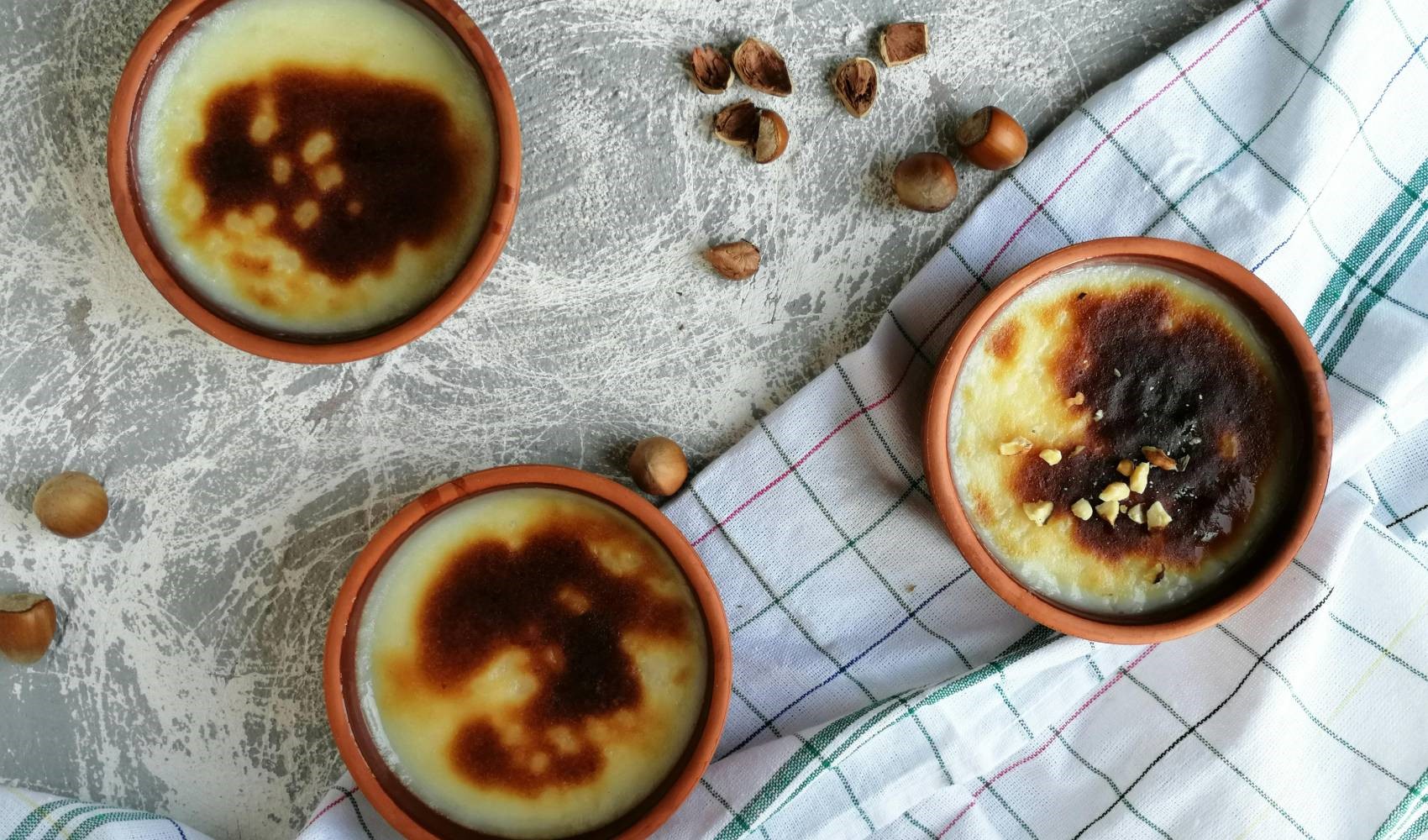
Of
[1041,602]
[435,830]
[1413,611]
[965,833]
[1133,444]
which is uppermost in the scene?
[1133,444]

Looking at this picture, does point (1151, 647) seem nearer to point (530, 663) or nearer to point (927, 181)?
point (927, 181)

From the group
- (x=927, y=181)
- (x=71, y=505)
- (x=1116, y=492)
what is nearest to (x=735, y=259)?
(x=927, y=181)

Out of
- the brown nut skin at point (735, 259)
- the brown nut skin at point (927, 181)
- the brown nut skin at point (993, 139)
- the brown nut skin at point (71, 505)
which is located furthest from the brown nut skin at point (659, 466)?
the brown nut skin at point (71, 505)

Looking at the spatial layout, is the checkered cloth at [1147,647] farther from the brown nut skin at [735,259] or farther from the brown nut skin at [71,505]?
the brown nut skin at [71,505]

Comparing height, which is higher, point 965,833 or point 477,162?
point 477,162

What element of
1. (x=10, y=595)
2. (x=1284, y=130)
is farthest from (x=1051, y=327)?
(x=10, y=595)

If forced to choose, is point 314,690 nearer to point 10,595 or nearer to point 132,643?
point 132,643

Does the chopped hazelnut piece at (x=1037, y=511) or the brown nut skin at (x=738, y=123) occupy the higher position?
the brown nut skin at (x=738, y=123)
